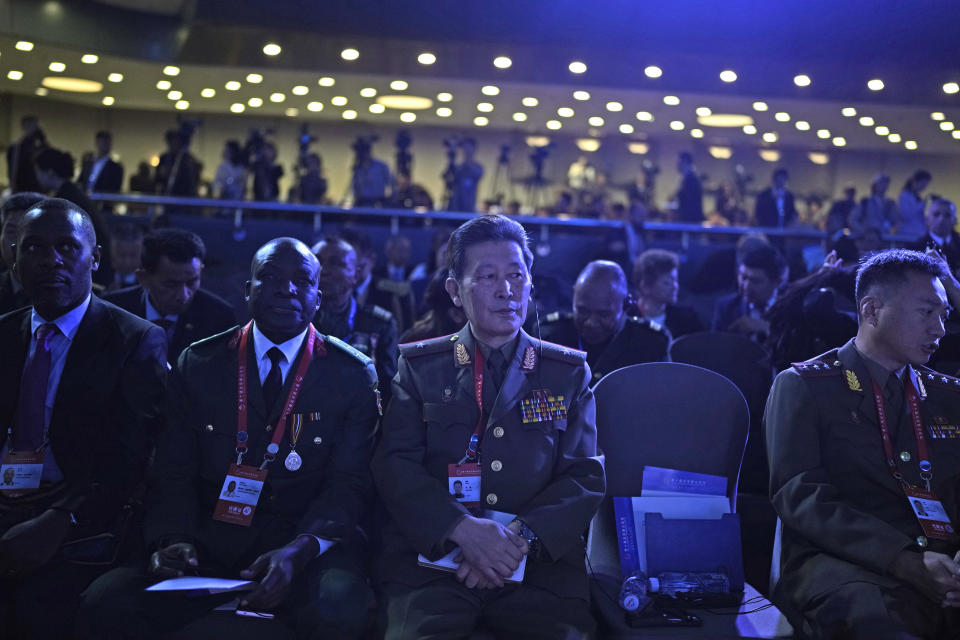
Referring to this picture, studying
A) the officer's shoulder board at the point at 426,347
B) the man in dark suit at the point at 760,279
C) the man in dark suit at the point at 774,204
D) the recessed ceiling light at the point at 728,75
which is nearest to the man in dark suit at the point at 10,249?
the officer's shoulder board at the point at 426,347

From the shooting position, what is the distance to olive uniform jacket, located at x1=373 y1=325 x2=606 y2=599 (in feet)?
7.61

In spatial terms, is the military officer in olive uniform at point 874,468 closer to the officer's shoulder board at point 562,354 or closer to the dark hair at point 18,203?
the officer's shoulder board at point 562,354

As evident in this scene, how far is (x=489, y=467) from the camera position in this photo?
2.41 metres

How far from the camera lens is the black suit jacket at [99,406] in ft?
8.36

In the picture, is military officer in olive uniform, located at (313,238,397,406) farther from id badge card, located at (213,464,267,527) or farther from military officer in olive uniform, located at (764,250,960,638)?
military officer in olive uniform, located at (764,250,960,638)

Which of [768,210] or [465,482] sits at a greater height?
[768,210]

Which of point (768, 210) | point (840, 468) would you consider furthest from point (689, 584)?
point (768, 210)

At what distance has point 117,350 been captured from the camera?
265cm

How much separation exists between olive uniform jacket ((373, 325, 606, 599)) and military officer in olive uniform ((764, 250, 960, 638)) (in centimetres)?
58

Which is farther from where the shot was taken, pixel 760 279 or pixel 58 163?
pixel 58 163

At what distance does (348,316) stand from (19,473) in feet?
6.22

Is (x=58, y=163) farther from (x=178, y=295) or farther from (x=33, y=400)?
(x=33, y=400)

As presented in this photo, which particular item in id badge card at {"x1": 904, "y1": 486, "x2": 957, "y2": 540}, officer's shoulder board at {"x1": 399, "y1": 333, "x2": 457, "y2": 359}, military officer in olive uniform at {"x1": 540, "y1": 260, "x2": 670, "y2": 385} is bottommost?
id badge card at {"x1": 904, "y1": 486, "x2": 957, "y2": 540}

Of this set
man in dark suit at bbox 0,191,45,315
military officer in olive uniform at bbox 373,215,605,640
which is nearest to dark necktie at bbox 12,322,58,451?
man in dark suit at bbox 0,191,45,315
